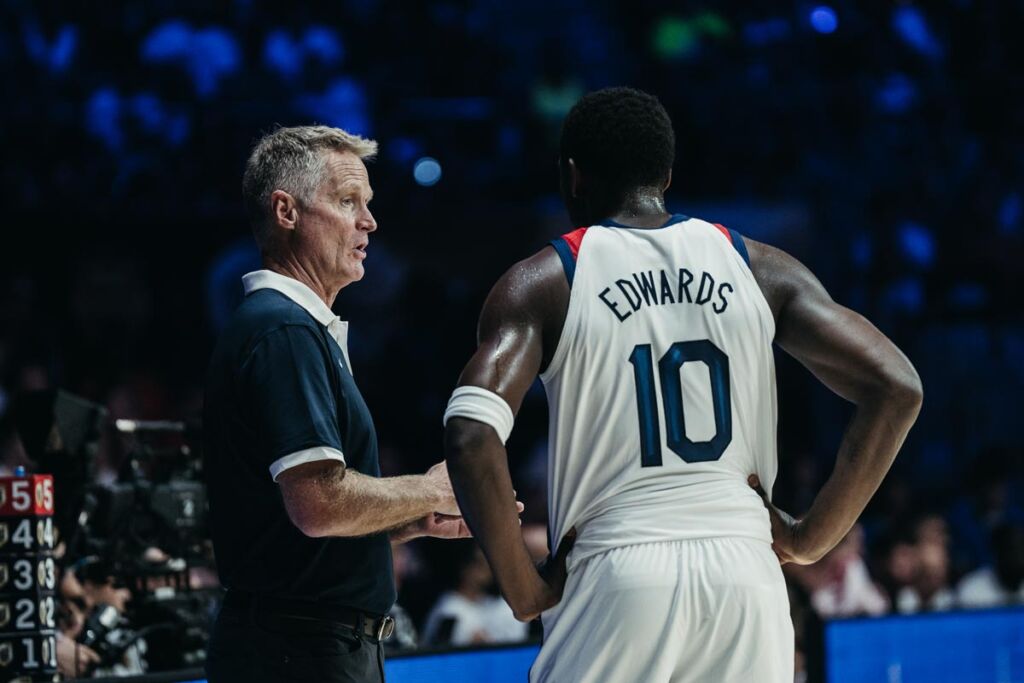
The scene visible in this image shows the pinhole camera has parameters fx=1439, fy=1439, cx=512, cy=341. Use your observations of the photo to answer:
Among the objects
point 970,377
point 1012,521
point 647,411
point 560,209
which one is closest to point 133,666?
point 647,411

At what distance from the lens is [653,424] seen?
2844mm

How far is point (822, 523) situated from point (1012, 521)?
8109mm

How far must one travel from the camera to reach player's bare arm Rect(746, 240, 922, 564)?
2930 mm

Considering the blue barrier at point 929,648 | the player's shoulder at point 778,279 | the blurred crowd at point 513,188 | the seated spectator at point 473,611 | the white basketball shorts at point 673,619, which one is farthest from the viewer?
the blurred crowd at point 513,188

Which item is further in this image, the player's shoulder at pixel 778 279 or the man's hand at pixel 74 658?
the man's hand at pixel 74 658

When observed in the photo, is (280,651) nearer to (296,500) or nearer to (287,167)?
(296,500)

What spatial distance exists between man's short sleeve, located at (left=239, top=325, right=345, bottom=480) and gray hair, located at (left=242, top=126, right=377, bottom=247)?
38 centimetres

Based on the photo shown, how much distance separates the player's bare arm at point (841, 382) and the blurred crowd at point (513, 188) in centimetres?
493

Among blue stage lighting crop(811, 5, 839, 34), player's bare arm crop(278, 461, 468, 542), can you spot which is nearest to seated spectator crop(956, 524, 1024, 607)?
blue stage lighting crop(811, 5, 839, 34)

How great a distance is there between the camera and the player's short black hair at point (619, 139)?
300 cm

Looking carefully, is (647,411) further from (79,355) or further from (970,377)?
(970,377)

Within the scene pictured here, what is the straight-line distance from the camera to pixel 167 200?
989cm

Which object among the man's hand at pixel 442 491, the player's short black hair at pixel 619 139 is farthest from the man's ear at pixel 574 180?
the man's hand at pixel 442 491

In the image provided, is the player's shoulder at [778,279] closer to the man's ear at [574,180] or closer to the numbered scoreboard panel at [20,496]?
the man's ear at [574,180]
